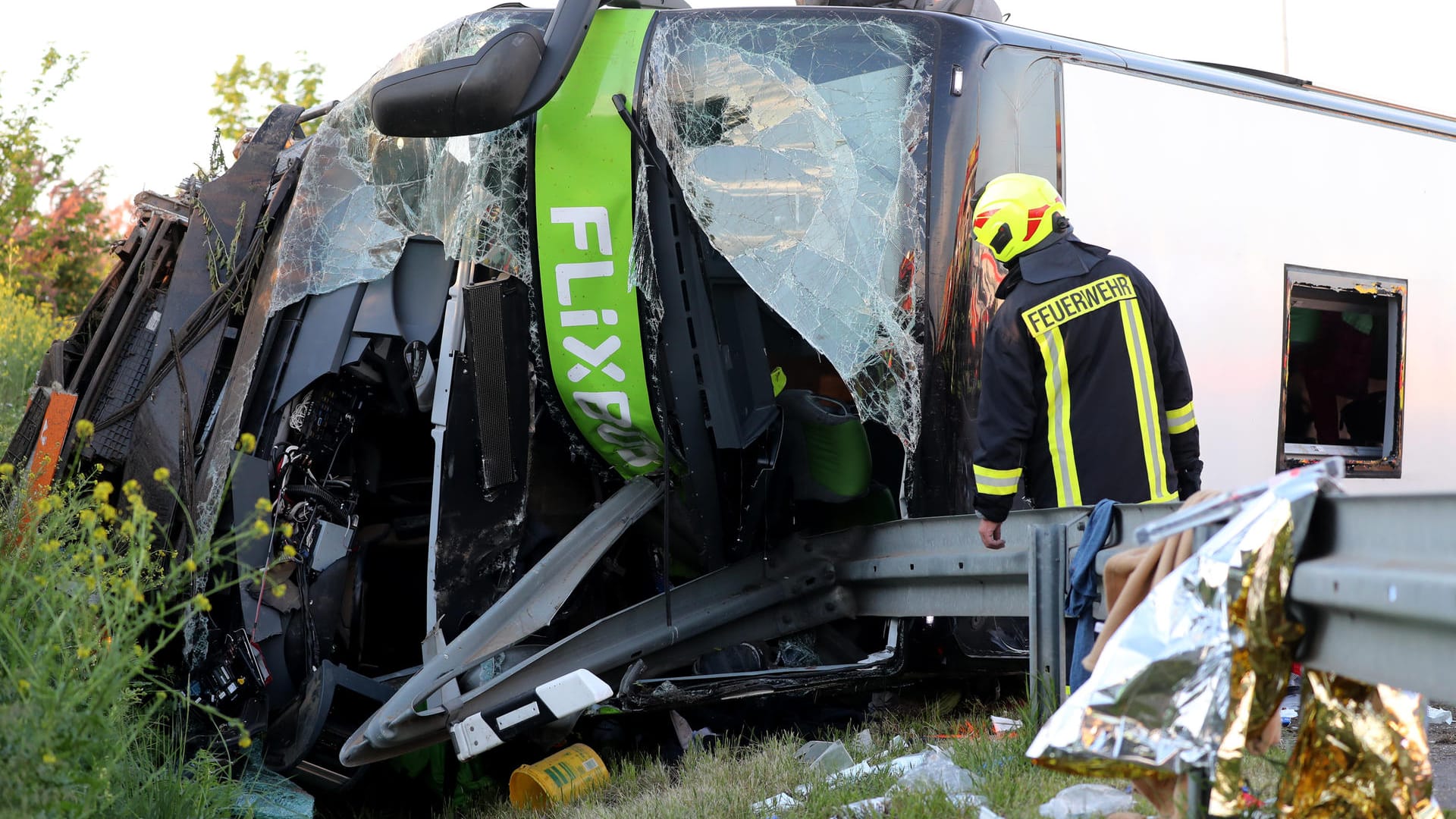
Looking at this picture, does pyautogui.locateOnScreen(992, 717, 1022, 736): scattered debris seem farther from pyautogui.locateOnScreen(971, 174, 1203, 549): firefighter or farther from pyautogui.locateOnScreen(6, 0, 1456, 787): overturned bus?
pyautogui.locateOnScreen(971, 174, 1203, 549): firefighter

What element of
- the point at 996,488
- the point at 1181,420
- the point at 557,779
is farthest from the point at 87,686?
the point at 1181,420

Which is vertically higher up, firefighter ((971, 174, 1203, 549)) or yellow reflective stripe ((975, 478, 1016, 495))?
firefighter ((971, 174, 1203, 549))

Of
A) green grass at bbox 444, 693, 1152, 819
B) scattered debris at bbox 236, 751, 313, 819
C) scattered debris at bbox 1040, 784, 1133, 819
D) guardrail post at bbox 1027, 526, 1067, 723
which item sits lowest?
scattered debris at bbox 236, 751, 313, 819

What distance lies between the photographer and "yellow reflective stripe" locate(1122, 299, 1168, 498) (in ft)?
11.0

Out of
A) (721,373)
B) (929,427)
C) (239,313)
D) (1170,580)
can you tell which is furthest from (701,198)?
(1170,580)

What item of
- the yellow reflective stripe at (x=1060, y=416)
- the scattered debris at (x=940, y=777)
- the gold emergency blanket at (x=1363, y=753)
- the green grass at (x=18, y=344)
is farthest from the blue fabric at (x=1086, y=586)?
the green grass at (x=18, y=344)

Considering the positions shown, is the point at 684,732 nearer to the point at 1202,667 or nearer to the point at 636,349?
the point at 636,349

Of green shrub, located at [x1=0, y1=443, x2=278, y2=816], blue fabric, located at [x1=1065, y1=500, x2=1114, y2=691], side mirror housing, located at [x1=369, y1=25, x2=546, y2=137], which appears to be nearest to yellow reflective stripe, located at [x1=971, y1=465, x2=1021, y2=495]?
blue fabric, located at [x1=1065, y1=500, x2=1114, y2=691]

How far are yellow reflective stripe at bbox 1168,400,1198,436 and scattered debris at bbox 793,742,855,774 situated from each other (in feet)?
4.26

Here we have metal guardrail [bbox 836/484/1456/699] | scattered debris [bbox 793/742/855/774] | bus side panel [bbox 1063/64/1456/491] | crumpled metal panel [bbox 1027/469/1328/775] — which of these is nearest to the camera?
metal guardrail [bbox 836/484/1456/699]

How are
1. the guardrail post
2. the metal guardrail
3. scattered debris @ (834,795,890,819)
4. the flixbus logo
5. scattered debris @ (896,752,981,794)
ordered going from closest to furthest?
the metal guardrail < scattered debris @ (834,795,890,819) < scattered debris @ (896,752,981,794) < the guardrail post < the flixbus logo

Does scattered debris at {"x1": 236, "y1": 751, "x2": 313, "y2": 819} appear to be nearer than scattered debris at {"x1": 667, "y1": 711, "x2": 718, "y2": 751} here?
Yes

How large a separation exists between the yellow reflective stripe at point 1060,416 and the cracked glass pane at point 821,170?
0.40 metres

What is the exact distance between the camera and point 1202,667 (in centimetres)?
170
